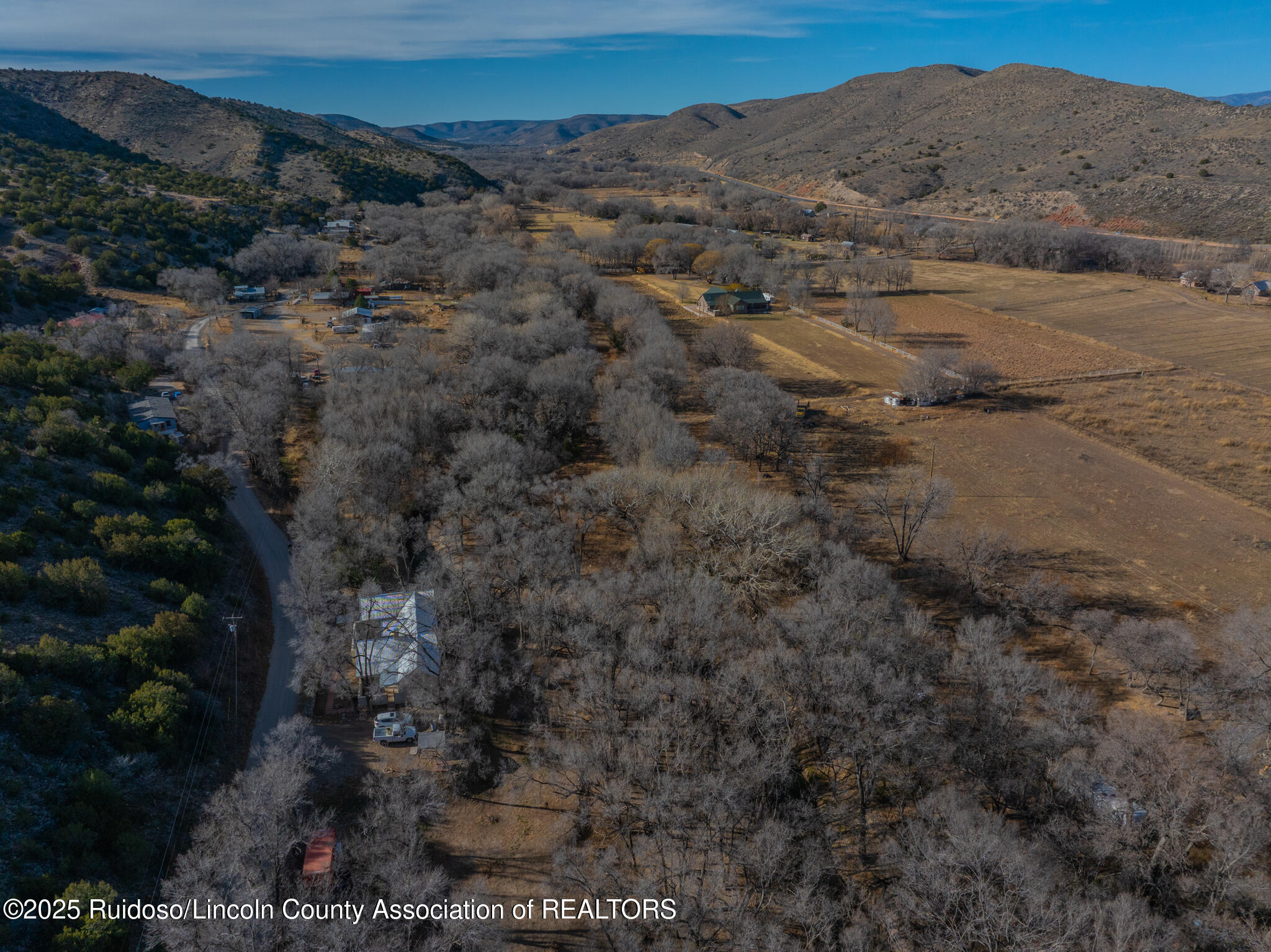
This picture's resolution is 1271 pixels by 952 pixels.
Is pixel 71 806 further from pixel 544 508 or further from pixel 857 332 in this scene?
pixel 857 332

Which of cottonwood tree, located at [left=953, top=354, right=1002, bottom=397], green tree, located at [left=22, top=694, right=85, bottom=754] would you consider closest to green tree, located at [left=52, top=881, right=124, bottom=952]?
green tree, located at [left=22, top=694, right=85, bottom=754]

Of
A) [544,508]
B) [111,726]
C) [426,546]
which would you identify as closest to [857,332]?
[544,508]

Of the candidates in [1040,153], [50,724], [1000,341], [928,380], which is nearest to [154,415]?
[50,724]

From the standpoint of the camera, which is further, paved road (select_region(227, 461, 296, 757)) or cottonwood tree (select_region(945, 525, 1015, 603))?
cottonwood tree (select_region(945, 525, 1015, 603))

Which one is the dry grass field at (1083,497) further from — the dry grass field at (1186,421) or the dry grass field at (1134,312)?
the dry grass field at (1134,312)

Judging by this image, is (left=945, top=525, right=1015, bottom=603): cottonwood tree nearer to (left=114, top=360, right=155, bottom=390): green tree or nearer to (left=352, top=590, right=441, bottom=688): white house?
(left=352, top=590, right=441, bottom=688): white house

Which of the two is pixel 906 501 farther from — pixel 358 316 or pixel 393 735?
pixel 358 316
